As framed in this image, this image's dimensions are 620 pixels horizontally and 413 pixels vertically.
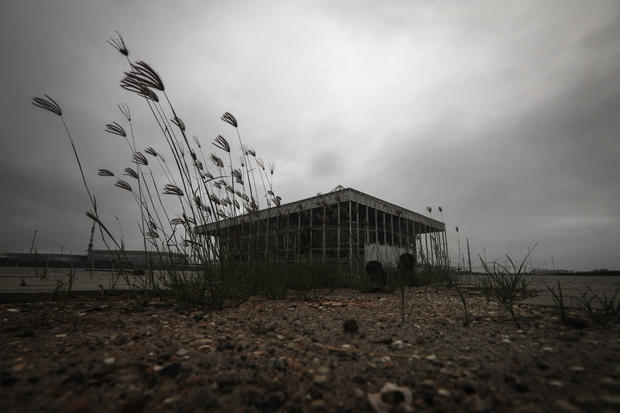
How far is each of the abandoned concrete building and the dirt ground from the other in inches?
42.5

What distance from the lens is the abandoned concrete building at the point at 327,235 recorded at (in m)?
2.91

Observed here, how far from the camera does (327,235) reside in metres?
8.48

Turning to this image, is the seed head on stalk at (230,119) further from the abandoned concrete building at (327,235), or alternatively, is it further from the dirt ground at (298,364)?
the dirt ground at (298,364)

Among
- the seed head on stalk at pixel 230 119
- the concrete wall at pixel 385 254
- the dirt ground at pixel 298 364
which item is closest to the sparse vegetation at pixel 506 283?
the dirt ground at pixel 298 364

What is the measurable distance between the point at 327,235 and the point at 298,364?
739 centimetres

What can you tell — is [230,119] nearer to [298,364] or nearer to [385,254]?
[298,364]

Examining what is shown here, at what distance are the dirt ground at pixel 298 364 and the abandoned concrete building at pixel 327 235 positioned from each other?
3.54 ft

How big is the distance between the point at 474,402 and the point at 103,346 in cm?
160

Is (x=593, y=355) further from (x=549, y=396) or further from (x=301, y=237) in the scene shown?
(x=301, y=237)

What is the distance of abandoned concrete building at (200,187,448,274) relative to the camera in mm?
2910

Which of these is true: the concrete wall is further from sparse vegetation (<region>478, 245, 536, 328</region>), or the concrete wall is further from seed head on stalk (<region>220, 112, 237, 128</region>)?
seed head on stalk (<region>220, 112, 237, 128</region>)

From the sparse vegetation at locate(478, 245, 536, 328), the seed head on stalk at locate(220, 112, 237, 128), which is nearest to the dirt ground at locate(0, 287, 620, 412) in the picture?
the sparse vegetation at locate(478, 245, 536, 328)

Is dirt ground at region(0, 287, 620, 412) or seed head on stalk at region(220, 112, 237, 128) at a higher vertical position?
seed head on stalk at region(220, 112, 237, 128)

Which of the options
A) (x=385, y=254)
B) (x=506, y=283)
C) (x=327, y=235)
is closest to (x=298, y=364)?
(x=506, y=283)
